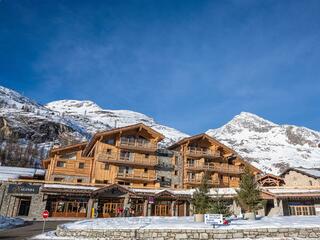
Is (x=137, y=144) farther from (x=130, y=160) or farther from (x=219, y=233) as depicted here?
(x=219, y=233)

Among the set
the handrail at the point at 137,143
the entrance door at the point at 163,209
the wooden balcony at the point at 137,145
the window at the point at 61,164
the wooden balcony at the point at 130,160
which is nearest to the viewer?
the entrance door at the point at 163,209

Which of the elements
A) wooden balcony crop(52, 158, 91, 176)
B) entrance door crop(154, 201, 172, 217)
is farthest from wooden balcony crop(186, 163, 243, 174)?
wooden balcony crop(52, 158, 91, 176)

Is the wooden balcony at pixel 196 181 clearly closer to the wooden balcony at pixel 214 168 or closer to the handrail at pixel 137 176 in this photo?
the wooden balcony at pixel 214 168

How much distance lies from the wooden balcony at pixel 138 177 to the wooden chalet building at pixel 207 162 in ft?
19.6

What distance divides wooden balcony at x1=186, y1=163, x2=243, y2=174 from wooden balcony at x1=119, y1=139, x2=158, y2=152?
283 inches

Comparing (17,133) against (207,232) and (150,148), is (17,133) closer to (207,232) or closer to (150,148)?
(150,148)

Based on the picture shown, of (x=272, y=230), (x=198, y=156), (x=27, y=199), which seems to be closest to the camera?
(x=272, y=230)

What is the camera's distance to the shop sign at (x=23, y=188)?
107ft

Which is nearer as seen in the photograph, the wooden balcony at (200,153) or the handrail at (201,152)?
the wooden balcony at (200,153)

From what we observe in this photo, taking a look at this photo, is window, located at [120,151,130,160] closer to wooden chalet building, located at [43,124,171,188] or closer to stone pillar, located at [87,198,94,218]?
wooden chalet building, located at [43,124,171,188]

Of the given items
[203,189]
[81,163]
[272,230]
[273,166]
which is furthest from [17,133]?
[273,166]

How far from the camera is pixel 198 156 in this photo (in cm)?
4788

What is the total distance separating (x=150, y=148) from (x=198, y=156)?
29.5 ft

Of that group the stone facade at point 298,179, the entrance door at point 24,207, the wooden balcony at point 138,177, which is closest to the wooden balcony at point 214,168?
the wooden balcony at point 138,177
